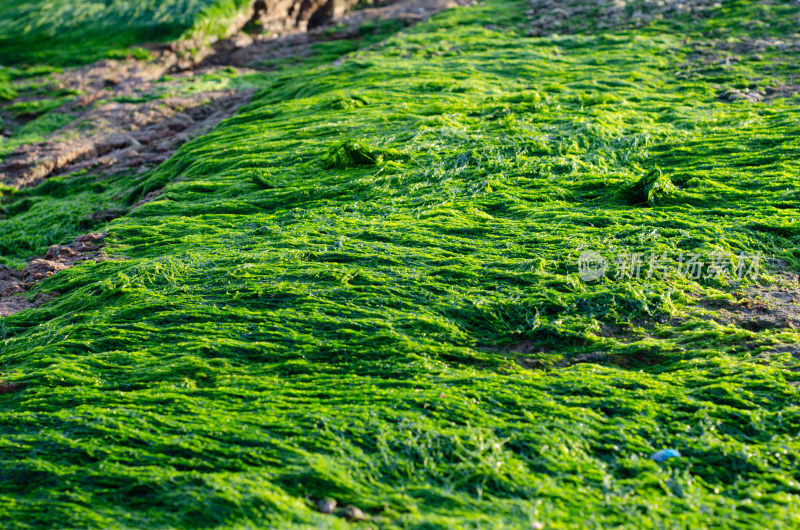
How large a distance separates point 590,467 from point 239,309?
2139 mm

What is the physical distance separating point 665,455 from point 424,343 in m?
1.29

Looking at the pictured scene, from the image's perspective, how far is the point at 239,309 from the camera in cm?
368

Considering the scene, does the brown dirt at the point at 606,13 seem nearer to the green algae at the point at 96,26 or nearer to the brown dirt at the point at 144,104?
the brown dirt at the point at 144,104

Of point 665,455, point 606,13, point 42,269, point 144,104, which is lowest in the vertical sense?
point 665,455

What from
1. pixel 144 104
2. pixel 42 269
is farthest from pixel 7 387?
pixel 144 104

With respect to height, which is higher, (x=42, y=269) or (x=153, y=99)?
(x=153, y=99)

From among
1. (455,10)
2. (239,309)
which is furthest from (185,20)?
(239,309)

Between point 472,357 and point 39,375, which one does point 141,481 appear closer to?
point 39,375

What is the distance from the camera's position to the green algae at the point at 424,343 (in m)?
2.53

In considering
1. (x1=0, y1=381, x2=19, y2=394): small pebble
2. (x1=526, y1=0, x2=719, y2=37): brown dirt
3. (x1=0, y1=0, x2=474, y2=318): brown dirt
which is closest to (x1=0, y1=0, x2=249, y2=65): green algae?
(x1=0, y1=0, x2=474, y2=318): brown dirt

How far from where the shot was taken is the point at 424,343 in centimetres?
337

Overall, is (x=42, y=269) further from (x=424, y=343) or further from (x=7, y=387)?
(x=424, y=343)

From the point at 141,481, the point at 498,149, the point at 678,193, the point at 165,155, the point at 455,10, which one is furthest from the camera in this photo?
the point at 455,10

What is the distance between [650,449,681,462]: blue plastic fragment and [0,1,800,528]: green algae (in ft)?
0.15
